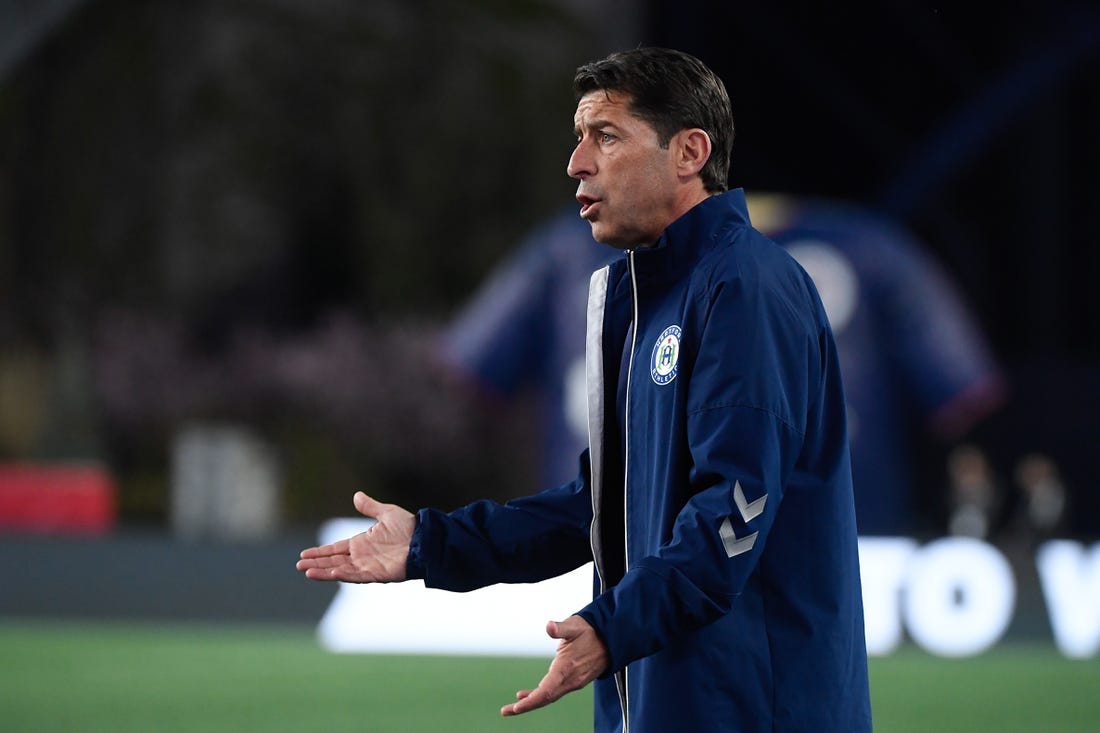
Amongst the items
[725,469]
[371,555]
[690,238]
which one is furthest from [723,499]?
[371,555]

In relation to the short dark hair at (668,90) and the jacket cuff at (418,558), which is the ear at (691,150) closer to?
the short dark hair at (668,90)

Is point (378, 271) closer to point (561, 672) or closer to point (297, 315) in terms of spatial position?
point (297, 315)

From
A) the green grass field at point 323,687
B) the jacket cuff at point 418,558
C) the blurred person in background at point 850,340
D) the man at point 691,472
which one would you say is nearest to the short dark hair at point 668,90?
the man at point 691,472

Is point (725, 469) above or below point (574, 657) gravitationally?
above

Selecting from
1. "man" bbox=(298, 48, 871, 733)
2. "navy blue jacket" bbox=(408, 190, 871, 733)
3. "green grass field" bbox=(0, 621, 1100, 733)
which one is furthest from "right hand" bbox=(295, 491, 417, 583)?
"green grass field" bbox=(0, 621, 1100, 733)

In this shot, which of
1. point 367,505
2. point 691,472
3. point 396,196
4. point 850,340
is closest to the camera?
point 691,472

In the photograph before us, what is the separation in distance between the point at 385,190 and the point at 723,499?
19671 millimetres

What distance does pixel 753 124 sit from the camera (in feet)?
61.6

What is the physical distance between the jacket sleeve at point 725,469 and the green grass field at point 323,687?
5498 millimetres

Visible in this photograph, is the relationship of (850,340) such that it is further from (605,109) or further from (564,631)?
(564,631)

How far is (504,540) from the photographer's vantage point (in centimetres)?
342

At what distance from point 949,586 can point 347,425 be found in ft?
33.7

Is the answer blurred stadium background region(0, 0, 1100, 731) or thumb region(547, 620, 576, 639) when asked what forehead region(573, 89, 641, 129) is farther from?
blurred stadium background region(0, 0, 1100, 731)

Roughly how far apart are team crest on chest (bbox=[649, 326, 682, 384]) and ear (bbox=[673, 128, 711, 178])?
0.30 metres
